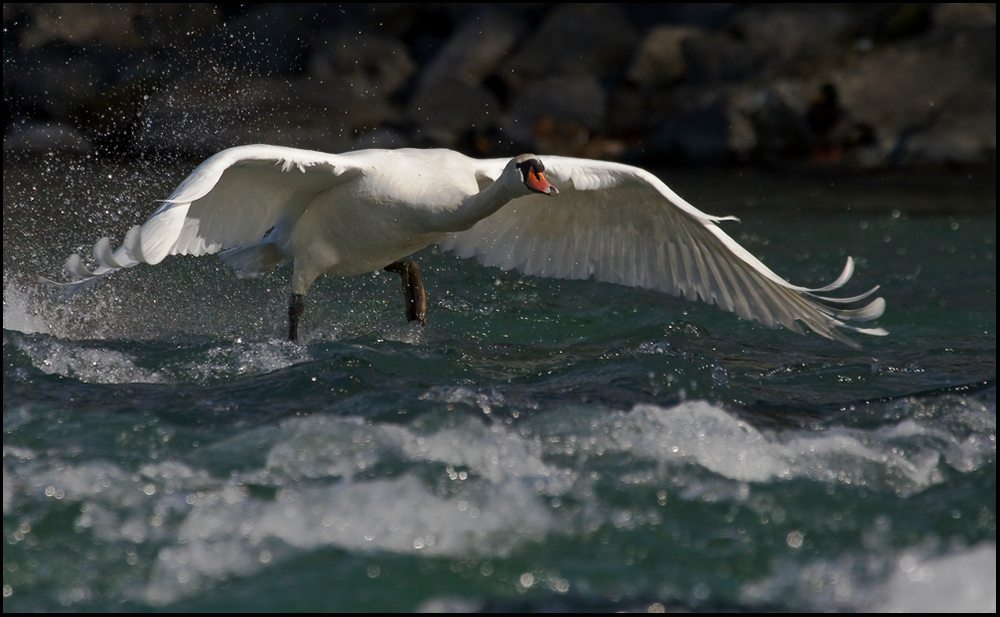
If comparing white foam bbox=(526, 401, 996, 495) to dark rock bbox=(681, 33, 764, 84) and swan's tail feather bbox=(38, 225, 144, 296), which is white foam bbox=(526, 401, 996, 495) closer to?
swan's tail feather bbox=(38, 225, 144, 296)

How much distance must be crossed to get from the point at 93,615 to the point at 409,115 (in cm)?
1523

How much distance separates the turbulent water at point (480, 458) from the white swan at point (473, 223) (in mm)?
497

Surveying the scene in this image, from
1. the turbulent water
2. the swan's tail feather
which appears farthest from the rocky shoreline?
the swan's tail feather

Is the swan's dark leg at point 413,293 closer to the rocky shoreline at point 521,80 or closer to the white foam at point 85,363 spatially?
the white foam at point 85,363

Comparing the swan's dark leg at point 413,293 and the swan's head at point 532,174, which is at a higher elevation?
the swan's head at point 532,174

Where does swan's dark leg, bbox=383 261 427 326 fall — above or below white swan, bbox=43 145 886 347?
below

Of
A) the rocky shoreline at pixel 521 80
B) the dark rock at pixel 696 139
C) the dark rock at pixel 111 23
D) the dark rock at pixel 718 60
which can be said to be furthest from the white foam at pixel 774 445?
the dark rock at pixel 111 23

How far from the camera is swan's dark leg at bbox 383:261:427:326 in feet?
23.9

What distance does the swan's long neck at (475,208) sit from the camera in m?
5.59

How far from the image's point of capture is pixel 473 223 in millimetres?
6000

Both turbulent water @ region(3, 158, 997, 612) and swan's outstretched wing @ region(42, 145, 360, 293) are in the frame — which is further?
swan's outstretched wing @ region(42, 145, 360, 293)

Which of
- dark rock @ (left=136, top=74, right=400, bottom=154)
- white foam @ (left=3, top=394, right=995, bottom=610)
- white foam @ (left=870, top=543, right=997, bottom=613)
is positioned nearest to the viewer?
white foam @ (left=870, top=543, right=997, bottom=613)

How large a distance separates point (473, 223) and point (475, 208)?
218 millimetres

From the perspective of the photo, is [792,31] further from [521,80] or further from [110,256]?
[110,256]
